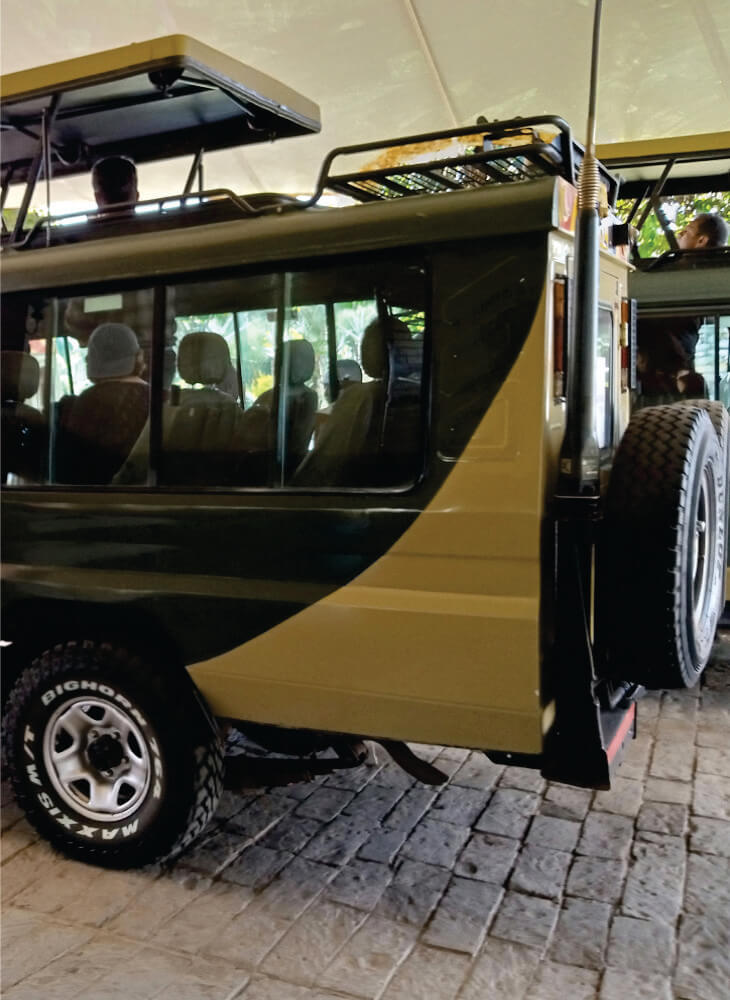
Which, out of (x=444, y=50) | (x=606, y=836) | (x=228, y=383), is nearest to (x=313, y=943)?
(x=606, y=836)

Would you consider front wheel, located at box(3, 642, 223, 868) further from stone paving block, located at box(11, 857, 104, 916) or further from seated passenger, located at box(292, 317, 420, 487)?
seated passenger, located at box(292, 317, 420, 487)

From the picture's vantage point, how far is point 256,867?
322 cm

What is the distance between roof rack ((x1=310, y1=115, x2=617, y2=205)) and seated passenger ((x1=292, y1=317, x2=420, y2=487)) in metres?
0.48

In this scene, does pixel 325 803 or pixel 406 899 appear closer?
pixel 406 899

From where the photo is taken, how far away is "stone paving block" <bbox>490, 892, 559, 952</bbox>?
9.12ft

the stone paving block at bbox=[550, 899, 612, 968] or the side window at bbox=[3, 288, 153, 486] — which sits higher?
the side window at bbox=[3, 288, 153, 486]

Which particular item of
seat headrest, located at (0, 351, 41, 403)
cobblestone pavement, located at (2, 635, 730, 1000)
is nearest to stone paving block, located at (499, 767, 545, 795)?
cobblestone pavement, located at (2, 635, 730, 1000)

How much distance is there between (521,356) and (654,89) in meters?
5.33

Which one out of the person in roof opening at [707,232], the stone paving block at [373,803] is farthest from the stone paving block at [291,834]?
the person in roof opening at [707,232]

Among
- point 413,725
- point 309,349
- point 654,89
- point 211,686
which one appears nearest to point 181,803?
point 211,686

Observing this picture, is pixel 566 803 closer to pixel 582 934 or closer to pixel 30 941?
pixel 582 934

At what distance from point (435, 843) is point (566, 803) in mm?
670

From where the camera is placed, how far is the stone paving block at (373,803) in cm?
358

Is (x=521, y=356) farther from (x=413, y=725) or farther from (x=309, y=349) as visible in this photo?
(x=413, y=725)
